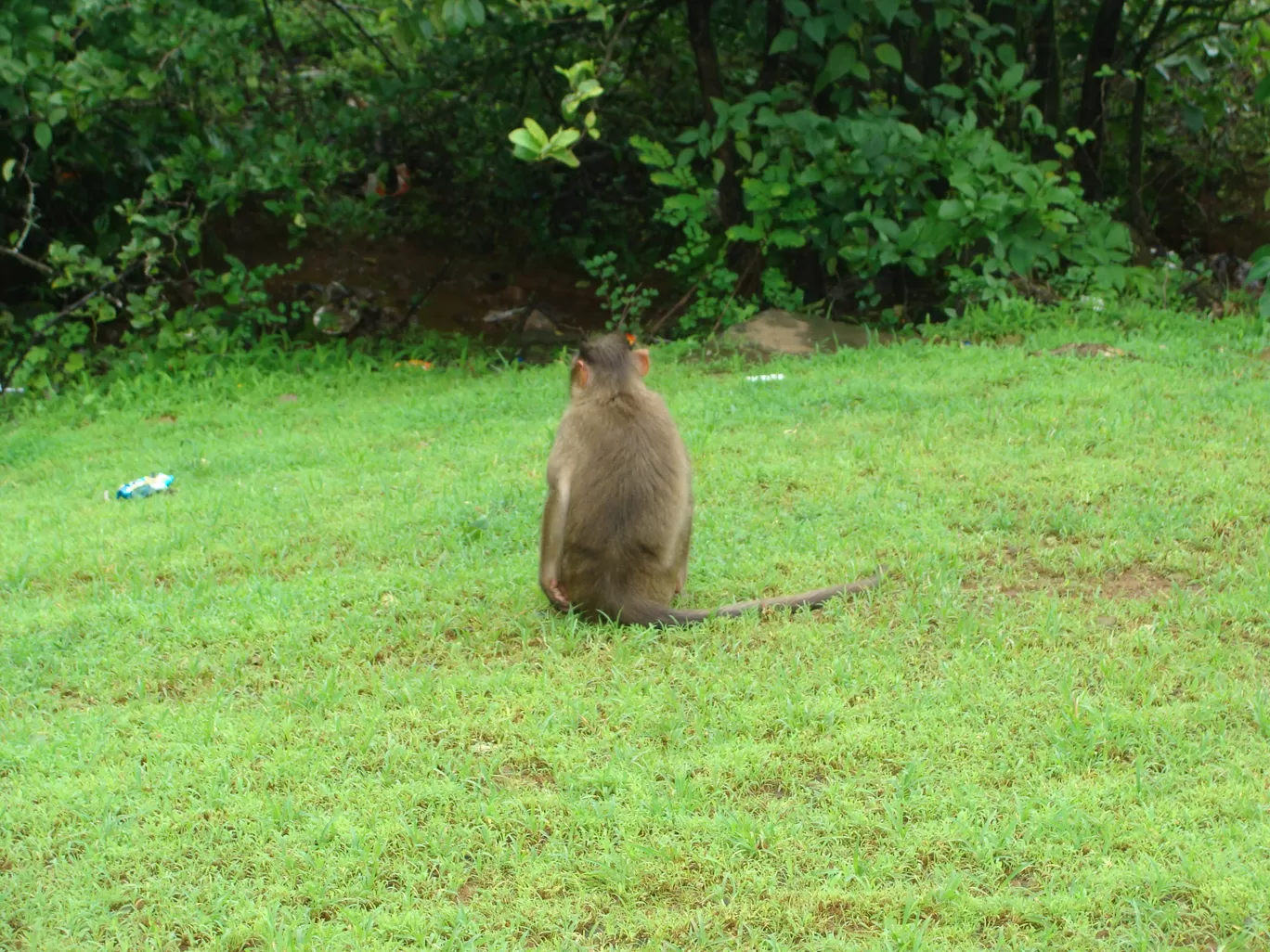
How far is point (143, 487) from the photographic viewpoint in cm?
671

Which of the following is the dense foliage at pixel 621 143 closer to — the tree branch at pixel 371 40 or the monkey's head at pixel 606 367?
Result: the tree branch at pixel 371 40

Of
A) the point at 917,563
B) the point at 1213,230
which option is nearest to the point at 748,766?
the point at 917,563

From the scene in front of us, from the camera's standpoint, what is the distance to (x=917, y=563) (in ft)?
15.9

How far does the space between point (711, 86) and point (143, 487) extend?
5283mm

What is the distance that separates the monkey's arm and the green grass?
0.13m

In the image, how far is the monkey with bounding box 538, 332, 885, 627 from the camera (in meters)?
4.34

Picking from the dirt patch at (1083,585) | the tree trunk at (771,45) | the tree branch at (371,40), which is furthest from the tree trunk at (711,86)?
the dirt patch at (1083,585)

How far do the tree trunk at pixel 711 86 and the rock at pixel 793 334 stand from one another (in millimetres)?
1197

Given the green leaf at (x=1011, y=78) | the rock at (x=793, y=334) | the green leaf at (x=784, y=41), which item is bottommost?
the rock at (x=793, y=334)

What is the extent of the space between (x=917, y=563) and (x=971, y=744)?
4.51ft

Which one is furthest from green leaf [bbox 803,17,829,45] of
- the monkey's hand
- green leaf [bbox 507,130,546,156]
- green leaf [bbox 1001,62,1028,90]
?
the monkey's hand

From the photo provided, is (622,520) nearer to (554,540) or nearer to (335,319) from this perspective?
(554,540)

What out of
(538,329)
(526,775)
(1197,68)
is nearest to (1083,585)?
(526,775)

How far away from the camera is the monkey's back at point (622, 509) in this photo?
4328mm
